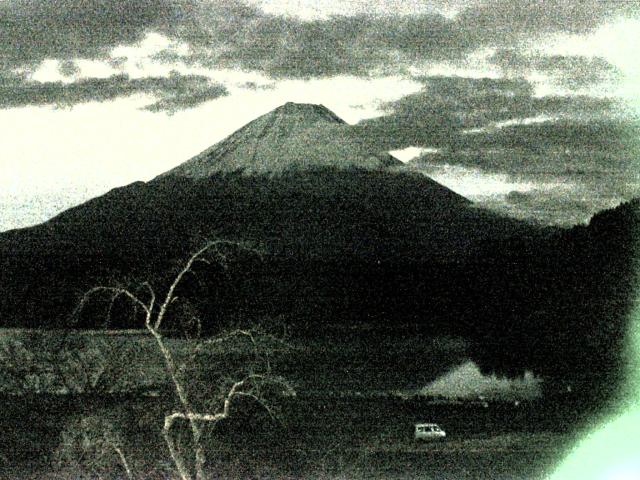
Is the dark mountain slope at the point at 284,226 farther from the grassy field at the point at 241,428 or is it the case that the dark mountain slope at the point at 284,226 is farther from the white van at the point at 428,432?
the white van at the point at 428,432

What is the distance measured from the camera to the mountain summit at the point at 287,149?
8575 centimetres

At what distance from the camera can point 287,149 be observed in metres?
90.8

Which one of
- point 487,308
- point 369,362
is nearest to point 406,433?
point 369,362

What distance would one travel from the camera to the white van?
44.9 ft

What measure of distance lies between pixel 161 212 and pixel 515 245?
3386cm

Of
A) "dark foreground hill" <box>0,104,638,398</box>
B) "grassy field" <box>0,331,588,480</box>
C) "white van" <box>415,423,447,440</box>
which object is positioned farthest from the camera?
"dark foreground hill" <box>0,104,638,398</box>

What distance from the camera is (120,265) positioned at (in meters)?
38.6

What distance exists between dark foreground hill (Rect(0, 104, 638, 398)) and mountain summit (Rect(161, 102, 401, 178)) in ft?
1.00

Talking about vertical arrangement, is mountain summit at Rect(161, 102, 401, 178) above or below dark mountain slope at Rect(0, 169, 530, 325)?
above

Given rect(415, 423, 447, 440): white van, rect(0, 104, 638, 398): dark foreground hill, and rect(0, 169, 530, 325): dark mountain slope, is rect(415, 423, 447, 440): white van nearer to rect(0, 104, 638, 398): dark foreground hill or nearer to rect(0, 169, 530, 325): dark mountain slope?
rect(0, 104, 638, 398): dark foreground hill

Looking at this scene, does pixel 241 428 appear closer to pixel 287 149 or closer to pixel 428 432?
pixel 428 432

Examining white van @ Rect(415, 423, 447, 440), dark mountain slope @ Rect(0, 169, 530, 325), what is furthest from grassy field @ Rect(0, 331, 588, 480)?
dark mountain slope @ Rect(0, 169, 530, 325)

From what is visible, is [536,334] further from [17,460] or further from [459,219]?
[459,219]

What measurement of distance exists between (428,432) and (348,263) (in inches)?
1576
